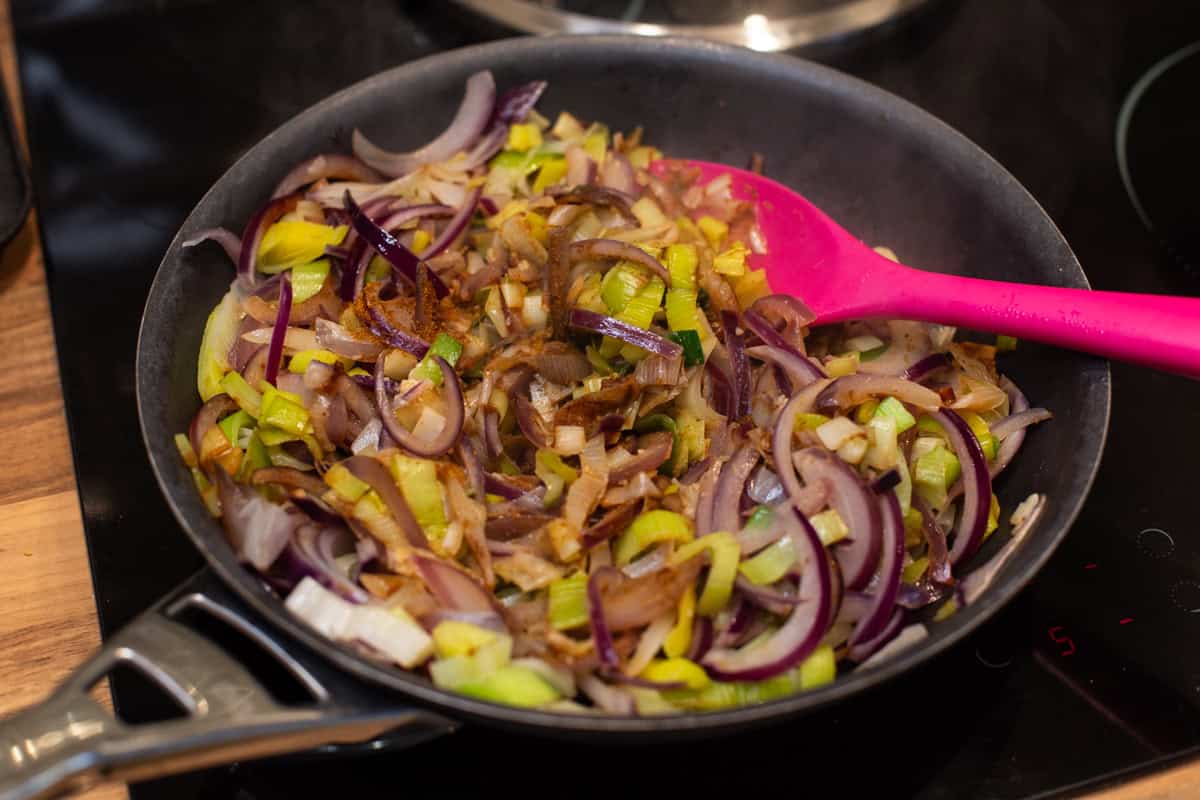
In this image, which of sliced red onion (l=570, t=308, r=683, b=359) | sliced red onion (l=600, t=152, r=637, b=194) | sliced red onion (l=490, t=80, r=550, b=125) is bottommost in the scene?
sliced red onion (l=570, t=308, r=683, b=359)

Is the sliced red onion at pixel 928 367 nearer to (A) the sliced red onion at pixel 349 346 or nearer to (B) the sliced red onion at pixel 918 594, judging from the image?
(B) the sliced red onion at pixel 918 594

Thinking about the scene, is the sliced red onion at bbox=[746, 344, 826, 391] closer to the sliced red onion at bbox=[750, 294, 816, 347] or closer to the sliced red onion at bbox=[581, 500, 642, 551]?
the sliced red onion at bbox=[750, 294, 816, 347]

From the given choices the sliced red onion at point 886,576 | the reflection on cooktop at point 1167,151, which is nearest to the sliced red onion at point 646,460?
the sliced red onion at point 886,576

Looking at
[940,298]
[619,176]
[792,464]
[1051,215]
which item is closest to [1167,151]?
[1051,215]

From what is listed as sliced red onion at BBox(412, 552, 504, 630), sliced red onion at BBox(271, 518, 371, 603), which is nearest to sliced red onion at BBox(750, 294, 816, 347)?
sliced red onion at BBox(412, 552, 504, 630)

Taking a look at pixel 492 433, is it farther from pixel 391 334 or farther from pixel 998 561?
pixel 998 561

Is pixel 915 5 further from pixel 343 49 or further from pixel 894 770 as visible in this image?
pixel 894 770

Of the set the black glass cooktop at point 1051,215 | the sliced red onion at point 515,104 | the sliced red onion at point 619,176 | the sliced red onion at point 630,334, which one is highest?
the sliced red onion at point 515,104
